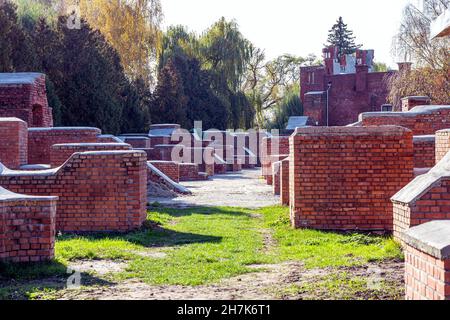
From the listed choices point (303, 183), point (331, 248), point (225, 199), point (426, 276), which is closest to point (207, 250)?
point (331, 248)

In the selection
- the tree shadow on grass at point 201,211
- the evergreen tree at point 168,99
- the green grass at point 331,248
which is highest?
the evergreen tree at point 168,99

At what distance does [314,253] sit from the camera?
24.6ft

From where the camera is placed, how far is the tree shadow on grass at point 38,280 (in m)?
5.46

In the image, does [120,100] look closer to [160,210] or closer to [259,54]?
[160,210]

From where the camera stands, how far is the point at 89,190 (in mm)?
9758

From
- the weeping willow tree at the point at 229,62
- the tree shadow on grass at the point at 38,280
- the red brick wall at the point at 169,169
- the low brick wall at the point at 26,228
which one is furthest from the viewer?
the weeping willow tree at the point at 229,62

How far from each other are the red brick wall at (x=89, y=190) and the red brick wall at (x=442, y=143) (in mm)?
4996

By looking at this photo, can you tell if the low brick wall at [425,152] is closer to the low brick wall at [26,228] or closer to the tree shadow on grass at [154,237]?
the tree shadow on grass at [154,237]

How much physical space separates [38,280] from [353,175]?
5.32 metres

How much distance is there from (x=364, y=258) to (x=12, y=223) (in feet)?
12.9

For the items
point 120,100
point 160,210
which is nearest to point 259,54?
point 120,100

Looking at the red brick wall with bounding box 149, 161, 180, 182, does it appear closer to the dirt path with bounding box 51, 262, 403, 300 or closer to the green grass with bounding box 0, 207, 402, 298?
the green grass with bounding box 0, 207, 402, 298

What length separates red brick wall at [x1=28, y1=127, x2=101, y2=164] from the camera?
651 inches

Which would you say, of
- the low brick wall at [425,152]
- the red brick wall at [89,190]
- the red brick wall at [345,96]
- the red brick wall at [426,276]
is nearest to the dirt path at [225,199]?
the low brick wall at [425,152]
